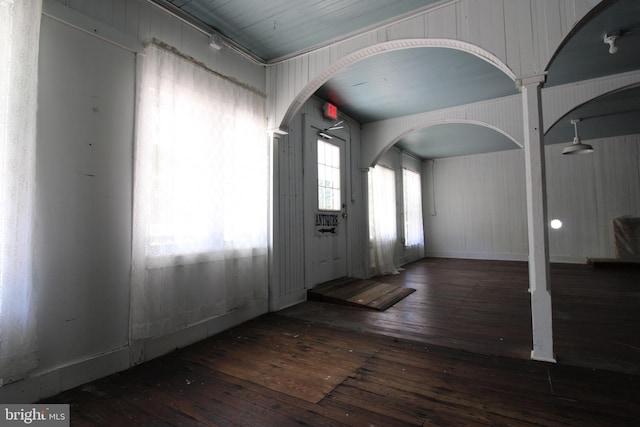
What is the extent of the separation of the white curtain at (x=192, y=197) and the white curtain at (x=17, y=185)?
63 centimetres

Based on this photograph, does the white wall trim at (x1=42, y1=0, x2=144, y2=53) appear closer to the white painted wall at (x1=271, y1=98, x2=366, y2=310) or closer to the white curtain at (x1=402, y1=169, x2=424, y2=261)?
the white painted wall at (x1=271, y1=98, x2=366, y2=310)

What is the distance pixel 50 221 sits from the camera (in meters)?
2.00

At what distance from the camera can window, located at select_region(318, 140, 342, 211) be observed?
4875 millimetres

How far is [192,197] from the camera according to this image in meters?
2.77

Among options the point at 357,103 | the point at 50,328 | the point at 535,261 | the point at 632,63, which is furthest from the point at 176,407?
the point at 632,63

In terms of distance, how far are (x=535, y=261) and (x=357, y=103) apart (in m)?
3.56

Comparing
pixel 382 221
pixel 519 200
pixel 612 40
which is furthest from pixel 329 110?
pixel 519 200

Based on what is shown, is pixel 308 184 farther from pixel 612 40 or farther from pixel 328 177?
pixel 612 40

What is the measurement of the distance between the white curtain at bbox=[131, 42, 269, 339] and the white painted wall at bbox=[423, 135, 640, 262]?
23.7 feet

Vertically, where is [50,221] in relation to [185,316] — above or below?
above

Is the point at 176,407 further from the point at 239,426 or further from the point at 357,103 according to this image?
the point at 357,103

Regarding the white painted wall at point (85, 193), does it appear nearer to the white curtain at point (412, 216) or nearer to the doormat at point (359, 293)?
the doormat at point (359, 293)

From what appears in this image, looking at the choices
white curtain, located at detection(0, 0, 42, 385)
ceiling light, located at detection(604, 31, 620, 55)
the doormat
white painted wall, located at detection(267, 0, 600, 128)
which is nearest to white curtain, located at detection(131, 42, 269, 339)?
white curtain, located at detection(0, 0, 42, 385)

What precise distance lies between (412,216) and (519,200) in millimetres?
2825
